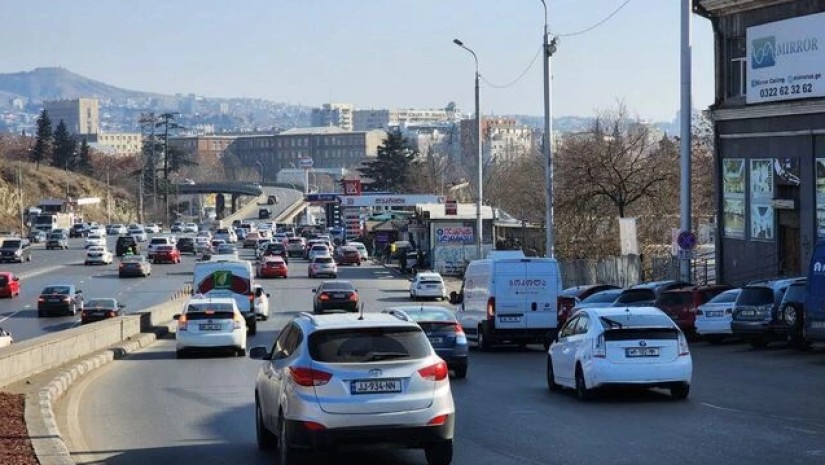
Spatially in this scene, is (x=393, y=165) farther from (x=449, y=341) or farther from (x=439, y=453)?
(x=439, y=453)

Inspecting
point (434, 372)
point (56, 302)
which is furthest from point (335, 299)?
point (434, 372)

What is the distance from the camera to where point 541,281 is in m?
32.7

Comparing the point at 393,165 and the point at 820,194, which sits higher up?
the point at 393,165

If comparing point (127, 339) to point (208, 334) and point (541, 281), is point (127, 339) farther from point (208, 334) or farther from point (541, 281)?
point (541, 281)

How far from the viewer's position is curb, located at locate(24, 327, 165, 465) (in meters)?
14.3

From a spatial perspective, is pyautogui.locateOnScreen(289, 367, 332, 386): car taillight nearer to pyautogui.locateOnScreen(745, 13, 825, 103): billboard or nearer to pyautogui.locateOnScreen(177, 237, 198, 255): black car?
pyautogui.locateOnScreen(745, 13, 825, 103): billboard

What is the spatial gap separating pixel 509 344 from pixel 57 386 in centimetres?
1594

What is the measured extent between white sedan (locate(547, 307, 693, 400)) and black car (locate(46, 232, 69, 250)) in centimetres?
10568

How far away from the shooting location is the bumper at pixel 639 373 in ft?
64.7

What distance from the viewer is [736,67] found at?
48.1 m

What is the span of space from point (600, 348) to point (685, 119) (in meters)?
22.7

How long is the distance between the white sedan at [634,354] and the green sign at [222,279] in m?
22.5

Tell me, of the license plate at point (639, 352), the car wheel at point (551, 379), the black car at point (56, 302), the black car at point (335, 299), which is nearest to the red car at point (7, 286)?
the black car at point (56, 302)

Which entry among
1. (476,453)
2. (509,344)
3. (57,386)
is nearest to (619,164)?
(509,344)
